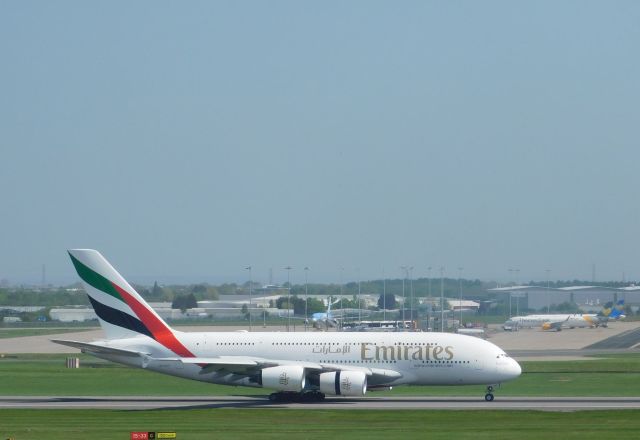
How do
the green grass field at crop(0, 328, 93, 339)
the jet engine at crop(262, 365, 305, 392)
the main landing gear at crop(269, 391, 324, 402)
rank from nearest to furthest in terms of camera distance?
the jet engine at crop(262, 365, 305, 392)
the main landing gear at crop(269, 391, 324, 402)
the green grass field at crop(0, 328, 93, 339)

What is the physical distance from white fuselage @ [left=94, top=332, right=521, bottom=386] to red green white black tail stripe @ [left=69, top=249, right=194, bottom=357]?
1.31ft

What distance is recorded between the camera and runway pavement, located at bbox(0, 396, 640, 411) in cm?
5022

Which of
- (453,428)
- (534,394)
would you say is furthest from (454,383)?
(453,428)

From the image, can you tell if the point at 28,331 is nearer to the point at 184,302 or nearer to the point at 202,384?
the point at 184,302

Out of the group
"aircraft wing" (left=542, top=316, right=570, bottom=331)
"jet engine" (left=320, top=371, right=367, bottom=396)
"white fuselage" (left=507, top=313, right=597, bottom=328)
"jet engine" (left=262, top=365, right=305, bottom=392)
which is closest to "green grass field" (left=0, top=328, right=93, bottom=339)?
"white fuselage" (left=507, top=313, right=597, bottom=328)

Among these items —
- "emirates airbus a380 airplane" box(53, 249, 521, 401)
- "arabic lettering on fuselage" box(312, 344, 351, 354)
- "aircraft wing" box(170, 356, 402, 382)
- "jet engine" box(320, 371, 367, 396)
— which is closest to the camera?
"jet engine" box(320, 371, 367, 396)

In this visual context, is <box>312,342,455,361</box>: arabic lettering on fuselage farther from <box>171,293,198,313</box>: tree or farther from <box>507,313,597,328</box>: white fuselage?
<box>507,313,597,328</box>: white fuselage

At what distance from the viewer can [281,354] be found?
55.5 meters

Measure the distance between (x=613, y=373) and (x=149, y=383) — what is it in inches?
1184

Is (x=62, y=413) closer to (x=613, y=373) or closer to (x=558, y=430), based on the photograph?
(x=558, y=430)

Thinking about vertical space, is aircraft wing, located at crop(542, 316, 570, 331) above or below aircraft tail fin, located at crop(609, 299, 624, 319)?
below

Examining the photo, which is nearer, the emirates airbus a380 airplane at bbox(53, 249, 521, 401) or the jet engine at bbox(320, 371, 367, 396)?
→ the jet engine at bbox(320, 371, 367, 396)

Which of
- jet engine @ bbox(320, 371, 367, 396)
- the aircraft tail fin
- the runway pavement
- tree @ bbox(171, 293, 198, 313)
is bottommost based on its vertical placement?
the runway pavement

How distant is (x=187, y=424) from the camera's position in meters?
42.8
